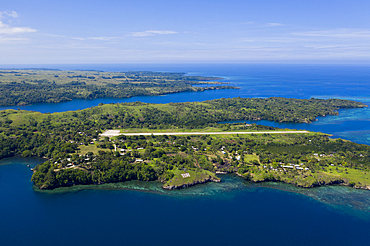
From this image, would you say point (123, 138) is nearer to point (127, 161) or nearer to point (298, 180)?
point (127, 161)

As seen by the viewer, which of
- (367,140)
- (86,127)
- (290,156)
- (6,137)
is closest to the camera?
(290,156)

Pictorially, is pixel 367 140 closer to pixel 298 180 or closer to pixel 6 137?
pixel 298 180

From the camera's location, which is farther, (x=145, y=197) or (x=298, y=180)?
(x=298, y=180)

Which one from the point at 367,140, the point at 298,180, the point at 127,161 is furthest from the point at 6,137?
the point at 367,140

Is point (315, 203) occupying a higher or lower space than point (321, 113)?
lower

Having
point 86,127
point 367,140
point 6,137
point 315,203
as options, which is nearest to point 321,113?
point 367,140

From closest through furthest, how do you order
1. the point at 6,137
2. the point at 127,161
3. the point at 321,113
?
the point at 127,161 < the point at 6,137 < the point at 321,113
